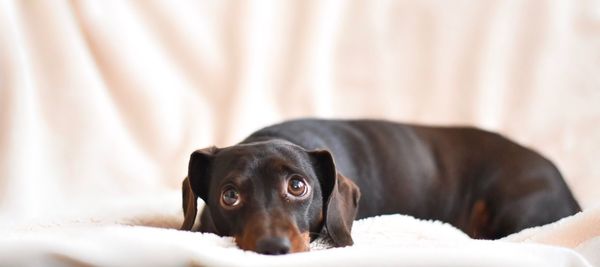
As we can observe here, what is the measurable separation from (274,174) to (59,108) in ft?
3.92

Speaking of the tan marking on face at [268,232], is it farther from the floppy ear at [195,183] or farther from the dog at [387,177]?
the floppy ear at [195,183]

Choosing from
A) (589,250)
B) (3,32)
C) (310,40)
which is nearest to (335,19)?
(310,40)

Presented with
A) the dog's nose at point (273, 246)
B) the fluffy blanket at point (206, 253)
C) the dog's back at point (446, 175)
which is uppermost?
the fluffy blanket at point (206, 253)

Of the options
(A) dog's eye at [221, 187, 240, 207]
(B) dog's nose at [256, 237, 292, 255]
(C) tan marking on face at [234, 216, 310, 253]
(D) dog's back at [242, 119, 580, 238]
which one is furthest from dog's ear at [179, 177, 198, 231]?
(D) dog's back at [242, 119, 580, 238]

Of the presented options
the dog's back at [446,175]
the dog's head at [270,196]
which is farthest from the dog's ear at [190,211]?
the dog's back at [446,175]

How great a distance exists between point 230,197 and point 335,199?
27cm

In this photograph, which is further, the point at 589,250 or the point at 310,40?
the point at 310,40

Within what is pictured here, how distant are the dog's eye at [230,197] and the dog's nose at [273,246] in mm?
206

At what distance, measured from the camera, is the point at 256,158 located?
2.05 m

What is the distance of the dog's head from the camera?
189 centimetres

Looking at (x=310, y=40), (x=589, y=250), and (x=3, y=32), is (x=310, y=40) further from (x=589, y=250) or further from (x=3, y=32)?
(x=589, y=250)

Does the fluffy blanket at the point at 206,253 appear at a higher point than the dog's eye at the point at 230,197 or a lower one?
higher

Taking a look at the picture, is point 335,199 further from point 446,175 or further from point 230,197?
point 446,175

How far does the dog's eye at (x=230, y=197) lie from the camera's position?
6.62ft
